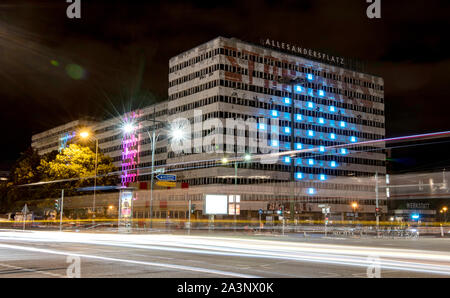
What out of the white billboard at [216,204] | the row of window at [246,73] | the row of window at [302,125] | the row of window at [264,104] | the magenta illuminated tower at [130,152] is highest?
the row of window at [246,73]

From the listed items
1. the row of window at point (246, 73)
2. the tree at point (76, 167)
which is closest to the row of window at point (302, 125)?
the row of window at point (246, 73)

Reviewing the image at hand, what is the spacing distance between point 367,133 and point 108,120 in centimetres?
5949

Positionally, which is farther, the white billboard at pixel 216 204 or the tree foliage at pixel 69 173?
the tree foliage at pixel 69 173

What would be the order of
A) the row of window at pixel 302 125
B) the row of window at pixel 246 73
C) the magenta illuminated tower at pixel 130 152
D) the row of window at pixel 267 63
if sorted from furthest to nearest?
the magenta illuminated tower at pixel 130 152 < the row of window at pixel 267 63 < the row of window at pixel 246 73 < the row of window at pixel 302 125

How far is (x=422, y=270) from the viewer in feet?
41.7

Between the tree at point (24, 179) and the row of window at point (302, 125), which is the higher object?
the row of window at point (302, 125)

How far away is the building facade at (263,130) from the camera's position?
270ft

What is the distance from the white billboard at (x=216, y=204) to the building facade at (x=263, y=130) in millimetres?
28805

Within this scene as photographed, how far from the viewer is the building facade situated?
270ft

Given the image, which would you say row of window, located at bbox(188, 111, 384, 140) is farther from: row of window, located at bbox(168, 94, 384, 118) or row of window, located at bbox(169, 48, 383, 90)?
row of window, located at bbox(169, 48, 383, 90)

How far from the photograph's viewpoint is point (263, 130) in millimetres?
87562

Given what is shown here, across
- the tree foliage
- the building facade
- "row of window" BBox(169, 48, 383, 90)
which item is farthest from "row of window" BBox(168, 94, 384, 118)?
the tree foliage

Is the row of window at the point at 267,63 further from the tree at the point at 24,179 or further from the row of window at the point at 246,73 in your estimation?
the tree at the point at 24,179
